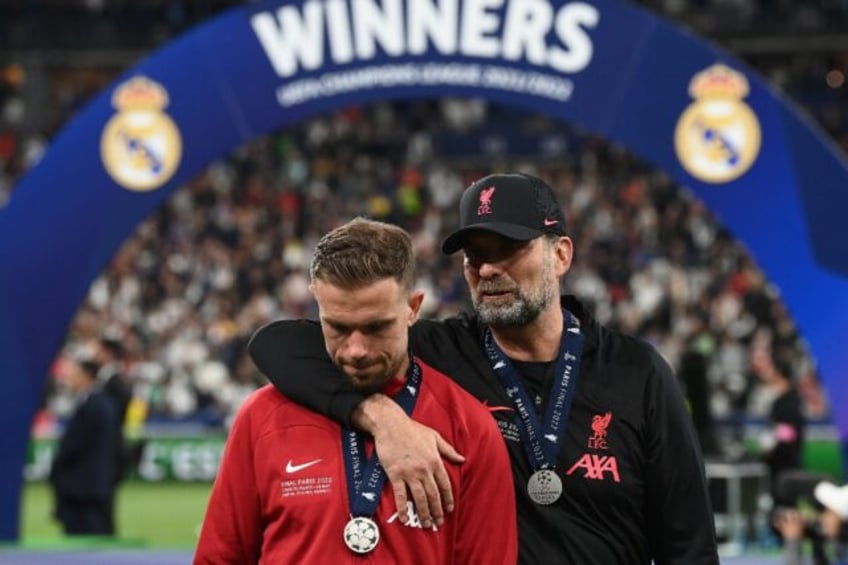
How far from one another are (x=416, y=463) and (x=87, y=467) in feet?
32.2

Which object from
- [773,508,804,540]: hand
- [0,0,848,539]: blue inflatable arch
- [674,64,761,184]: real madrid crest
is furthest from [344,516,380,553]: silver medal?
[674,64,761,184]: real madrid crest

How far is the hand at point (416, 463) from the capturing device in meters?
3.49

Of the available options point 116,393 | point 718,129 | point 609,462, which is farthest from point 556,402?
point 116,393

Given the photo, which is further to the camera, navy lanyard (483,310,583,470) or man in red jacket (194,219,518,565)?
navy lanyard (483,310,583,470)

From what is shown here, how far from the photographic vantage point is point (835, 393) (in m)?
10.3

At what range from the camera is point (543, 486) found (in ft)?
12.9

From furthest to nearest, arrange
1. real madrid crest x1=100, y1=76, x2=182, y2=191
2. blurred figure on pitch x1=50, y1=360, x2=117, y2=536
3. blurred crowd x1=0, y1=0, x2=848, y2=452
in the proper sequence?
blurred crowd x1=0, y1=0, x2=848, y2=452 → blurred figure on pitch x1=50, y1=360, x2=117, y2=536 → real madrid crest x1=100, y1=76, x2=182, y2=191

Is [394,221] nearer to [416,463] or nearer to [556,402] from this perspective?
[556,402]

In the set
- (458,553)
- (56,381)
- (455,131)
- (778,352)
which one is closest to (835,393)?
(458,553)

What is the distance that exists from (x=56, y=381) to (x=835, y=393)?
1669cm

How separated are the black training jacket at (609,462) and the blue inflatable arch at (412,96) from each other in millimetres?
6475

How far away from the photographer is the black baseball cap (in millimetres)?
3976

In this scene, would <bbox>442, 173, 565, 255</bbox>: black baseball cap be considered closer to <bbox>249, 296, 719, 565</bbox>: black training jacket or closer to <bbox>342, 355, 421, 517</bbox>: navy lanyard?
<bbox>249, 296, 719, 565</bbox>: black training jacket

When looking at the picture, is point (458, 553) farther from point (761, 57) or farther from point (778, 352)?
point (761, 57)
